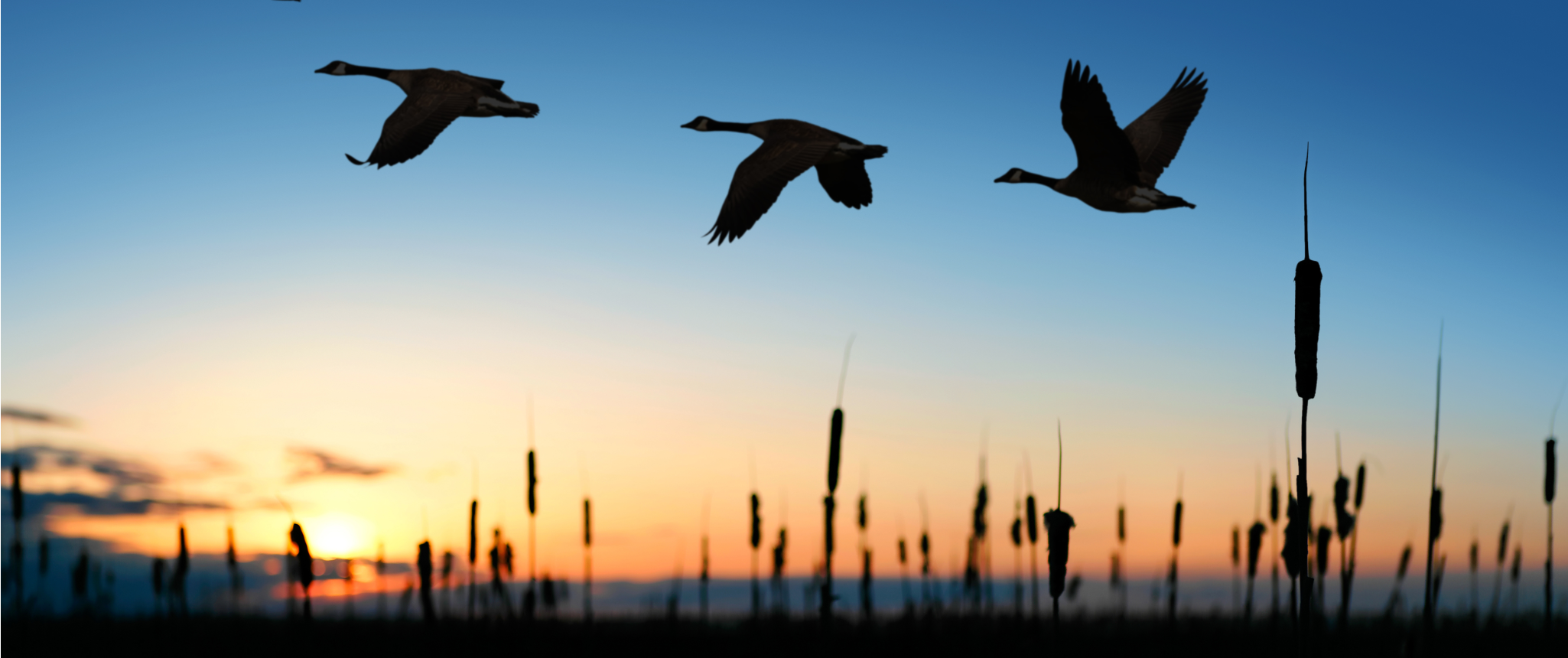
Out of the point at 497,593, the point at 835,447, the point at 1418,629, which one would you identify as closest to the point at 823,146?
the point at 835,447

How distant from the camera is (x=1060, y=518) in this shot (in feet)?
13.1

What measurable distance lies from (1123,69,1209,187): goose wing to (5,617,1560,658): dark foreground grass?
192 inches

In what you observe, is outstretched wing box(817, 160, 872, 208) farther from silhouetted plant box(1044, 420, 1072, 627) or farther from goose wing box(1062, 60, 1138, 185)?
silhouetted plant box(1044, 420, 1072, 627)

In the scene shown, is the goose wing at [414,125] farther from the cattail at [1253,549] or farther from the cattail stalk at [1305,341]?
the cattail at [1253,549]

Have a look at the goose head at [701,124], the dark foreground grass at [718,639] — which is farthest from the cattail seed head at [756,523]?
the goose head at [701,124]

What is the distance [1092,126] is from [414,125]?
5.13 metres

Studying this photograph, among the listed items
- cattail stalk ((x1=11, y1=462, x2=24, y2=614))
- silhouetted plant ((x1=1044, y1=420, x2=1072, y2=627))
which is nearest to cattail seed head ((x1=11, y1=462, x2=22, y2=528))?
cattail stalk ((x1=11, y1=462, x2=24, y2=614))

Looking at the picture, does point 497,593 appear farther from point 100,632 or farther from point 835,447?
point 835,447

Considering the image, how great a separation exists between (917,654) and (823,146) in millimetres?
5480

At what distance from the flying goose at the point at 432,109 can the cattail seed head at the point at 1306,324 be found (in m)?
6.41

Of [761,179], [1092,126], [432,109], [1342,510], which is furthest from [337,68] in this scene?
[1342,510]

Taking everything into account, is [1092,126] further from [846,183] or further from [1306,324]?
[1306,324]

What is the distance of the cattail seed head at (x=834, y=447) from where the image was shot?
637 centimetres

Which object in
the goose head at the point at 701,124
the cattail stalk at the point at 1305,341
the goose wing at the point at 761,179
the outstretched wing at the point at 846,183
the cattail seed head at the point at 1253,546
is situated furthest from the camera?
the goose head at the point at 701,124
